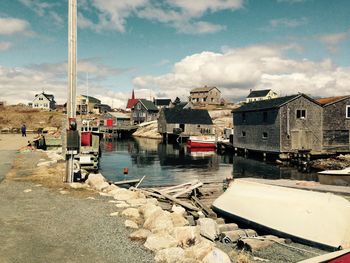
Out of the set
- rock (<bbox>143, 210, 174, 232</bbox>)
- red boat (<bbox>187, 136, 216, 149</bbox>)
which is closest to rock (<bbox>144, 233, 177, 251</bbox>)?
rock (<bbox>143, 210, 174, 232</bbox>)

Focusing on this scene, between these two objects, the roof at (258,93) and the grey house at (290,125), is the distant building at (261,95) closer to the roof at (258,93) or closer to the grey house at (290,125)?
the roof at (258,93)

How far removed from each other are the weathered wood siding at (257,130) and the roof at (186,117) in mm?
29051

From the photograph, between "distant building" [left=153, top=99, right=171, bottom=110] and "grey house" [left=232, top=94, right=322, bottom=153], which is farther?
"distant building" [left=153, top=99, right=171, bottom=110]

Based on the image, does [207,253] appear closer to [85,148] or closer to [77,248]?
[77,248]

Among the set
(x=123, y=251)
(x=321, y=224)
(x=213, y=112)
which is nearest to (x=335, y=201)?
(x=321, y=224)

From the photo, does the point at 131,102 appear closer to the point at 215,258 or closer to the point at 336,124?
the point at 336,124

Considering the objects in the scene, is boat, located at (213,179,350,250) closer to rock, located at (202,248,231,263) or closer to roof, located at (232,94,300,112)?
rock, located at (202,248,231,263)

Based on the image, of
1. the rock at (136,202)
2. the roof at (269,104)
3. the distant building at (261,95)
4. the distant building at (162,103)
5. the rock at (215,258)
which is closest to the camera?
the rock at (215,258)

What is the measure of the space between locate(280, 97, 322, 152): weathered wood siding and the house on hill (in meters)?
40.5

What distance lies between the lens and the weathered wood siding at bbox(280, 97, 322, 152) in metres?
43.2

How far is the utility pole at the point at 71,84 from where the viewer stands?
667 inches

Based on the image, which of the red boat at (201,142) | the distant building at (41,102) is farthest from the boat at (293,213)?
the distant building at (41,102)

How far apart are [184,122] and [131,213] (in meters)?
72.8

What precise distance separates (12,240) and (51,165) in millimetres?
15573
